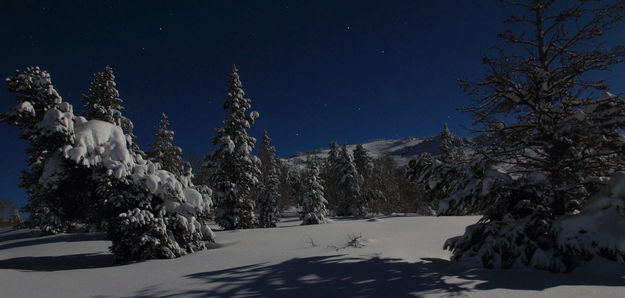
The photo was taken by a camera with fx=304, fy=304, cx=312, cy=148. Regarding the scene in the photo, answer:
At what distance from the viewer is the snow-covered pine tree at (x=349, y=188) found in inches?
1537

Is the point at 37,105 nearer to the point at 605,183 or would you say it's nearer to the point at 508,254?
the point at 508,254

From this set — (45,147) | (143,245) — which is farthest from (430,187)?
(45,147)

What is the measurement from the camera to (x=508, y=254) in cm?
584

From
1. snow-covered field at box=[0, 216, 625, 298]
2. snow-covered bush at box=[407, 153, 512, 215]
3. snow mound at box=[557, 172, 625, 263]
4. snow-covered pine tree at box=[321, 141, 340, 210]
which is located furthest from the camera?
snow-covered pine tree at box=[321, 141, 340, 210]

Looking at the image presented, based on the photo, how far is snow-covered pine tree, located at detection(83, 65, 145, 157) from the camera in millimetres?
19312

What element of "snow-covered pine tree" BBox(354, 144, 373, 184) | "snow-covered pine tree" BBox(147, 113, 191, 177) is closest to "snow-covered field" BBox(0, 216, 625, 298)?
"snow-covered pine tree" BBox(147, 113, 191, 177)

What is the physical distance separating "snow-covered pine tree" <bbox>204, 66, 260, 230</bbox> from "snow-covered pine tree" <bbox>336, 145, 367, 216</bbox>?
62.8 feet

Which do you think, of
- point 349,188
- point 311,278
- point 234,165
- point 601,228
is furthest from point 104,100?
point 349,188

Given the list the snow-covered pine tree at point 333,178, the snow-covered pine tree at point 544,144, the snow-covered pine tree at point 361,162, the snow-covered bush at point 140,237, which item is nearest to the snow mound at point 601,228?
the snow-covered pine tree at point 544,144

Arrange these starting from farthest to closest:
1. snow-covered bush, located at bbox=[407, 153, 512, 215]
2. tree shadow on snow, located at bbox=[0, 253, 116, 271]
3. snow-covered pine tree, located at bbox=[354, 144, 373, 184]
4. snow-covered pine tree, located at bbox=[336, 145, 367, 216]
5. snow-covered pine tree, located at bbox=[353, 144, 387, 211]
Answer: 1. snow-covered pine tree, located at bbox=[354, 144, 373, 184]
2. snow-covered pine tree, located at bbox=[353, 144, 387, 211]
3. snow-covered pine tree, located at bbox=[336, 145, 367, 216]
4. tree shadow on snow, located at bbox=[0, 253, 116, 271]
5. snow-covered bush, located at bbox=[407, 153, 512, 215]

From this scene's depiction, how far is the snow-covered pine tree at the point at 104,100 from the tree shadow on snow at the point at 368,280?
17872 mm

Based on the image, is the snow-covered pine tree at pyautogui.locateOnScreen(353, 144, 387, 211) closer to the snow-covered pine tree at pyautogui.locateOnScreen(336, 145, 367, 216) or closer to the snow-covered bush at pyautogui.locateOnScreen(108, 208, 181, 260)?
the snow-covered pine tree at pyautogui.locateOnScreen(336, 145, 367, 216)

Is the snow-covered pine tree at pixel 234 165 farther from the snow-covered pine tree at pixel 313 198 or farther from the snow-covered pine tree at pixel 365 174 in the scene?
the snow-covered pine tree at pixel 365 174

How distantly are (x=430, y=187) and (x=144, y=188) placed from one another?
291 inches
